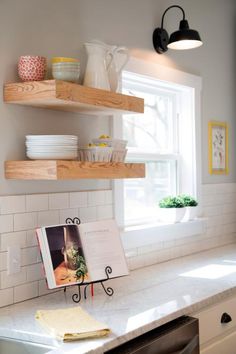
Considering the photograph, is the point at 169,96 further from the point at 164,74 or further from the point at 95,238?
the point at 95,238

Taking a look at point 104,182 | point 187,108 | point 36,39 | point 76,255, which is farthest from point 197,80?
point 76,255

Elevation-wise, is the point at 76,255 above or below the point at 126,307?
above

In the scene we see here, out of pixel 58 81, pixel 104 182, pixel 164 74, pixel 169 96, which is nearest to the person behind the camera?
pixel 58 81

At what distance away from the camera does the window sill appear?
313cm

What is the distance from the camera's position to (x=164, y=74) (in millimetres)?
3488

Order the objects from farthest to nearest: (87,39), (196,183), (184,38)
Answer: (196,183), (184,38), (87,39)

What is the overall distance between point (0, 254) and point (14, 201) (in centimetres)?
24

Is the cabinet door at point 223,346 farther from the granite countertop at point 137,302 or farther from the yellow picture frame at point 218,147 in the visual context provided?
the yellow picture frame at point 218,147

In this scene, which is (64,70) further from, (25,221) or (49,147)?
(25,221)

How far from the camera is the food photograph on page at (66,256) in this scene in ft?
7.82

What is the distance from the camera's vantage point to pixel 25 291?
2467 millimetres

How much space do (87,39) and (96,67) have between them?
0.32 metres

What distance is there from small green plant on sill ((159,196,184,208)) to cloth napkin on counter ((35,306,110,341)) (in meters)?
1.45

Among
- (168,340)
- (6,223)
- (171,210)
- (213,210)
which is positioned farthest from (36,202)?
(213,210)
